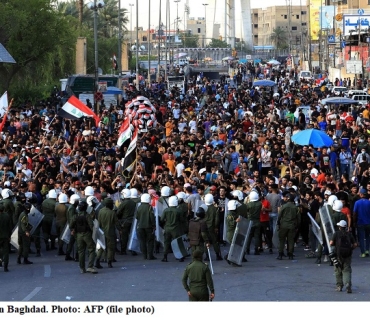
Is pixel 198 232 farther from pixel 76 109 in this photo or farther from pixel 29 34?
pixel 29 34

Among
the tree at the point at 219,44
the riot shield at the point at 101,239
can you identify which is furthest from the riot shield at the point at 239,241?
the tree at the point at 219,44

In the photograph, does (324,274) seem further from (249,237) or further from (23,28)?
(23,28)

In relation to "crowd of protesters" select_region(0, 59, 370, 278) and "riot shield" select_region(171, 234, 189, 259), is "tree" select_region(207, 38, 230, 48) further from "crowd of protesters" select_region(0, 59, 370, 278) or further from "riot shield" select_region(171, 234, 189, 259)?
"riot shield" select_region(171, 234, 189, 259)

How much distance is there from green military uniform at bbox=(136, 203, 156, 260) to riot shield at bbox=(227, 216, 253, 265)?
1582mm

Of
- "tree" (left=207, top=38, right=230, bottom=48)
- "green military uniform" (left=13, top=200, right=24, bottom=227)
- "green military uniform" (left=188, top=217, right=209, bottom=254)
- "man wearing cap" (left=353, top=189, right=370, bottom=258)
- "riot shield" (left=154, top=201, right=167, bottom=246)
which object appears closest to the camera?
"green military uniform" (left=188, top=217, right=209, bottom=254)

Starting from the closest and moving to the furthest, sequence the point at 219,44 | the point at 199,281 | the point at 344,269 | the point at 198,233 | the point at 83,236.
→ 1. the point at 199,281
2. the point at 344,269
3. the point at 198,233
4. the point at 83,236
5. the point at 219,44

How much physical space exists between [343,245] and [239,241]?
3411mm

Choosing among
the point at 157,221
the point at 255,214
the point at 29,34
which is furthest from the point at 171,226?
the point at 29,34

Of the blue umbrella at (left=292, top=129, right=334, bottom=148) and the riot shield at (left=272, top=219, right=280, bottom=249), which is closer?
the riot shield at (left=272, top=219, right=280, bottom=249)

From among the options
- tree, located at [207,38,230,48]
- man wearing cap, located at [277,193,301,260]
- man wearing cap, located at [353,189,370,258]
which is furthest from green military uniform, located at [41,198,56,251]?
tree, located at [207,38,230,48]

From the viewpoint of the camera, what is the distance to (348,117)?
36.2 meters

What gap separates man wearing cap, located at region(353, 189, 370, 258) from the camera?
20.0m

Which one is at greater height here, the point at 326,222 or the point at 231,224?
the point at 326,222

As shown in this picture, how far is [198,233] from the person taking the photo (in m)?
17.9
